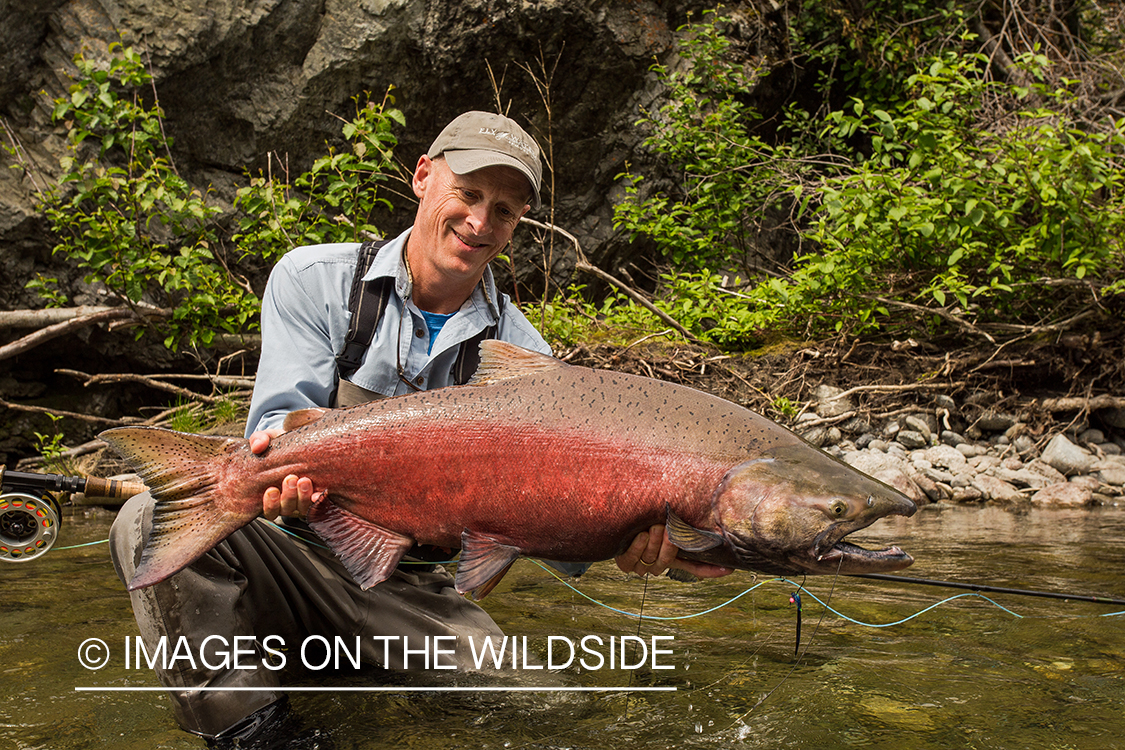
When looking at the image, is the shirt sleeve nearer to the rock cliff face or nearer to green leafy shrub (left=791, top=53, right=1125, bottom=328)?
green leafy shrub (left=791, top=53, right=1125, bottom=328)

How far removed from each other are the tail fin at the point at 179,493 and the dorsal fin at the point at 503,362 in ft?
2.28

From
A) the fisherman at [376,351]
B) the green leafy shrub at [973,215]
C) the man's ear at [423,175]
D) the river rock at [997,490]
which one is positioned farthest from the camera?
the river rock at [997,490]

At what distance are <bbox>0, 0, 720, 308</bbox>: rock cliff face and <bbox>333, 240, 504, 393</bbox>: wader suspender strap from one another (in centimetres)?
542

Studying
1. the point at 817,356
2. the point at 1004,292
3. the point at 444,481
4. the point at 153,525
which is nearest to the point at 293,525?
the point at 153,525

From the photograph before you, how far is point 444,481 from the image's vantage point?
2.23m

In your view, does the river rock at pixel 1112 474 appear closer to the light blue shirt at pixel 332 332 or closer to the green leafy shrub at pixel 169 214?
the light blue shirt at pixel 332 332

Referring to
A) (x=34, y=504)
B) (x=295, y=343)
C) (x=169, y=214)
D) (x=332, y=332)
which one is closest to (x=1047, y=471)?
(x=332, y=332)

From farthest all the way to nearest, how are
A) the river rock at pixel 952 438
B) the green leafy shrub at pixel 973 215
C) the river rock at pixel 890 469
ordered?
the river rock at pixel 952 438, the river rock at pixel 890 469, the green leafy shrub at pixel 973 215

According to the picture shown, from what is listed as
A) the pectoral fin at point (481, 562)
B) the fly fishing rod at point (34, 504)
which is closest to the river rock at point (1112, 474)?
the pectoral fin at point (481, 562)

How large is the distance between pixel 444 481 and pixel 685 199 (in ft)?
28.7

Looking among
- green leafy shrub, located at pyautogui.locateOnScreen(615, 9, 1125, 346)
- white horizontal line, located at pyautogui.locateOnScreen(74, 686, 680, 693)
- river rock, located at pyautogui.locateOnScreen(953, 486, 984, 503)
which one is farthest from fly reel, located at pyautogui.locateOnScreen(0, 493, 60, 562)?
river rock, located at pyautogui.locateOnScreen(953, 486, 984, 503)

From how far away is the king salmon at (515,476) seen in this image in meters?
2.10

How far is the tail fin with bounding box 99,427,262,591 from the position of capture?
7.17ft

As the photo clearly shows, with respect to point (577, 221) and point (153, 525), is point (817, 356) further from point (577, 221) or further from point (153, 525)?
point (153, 525)
